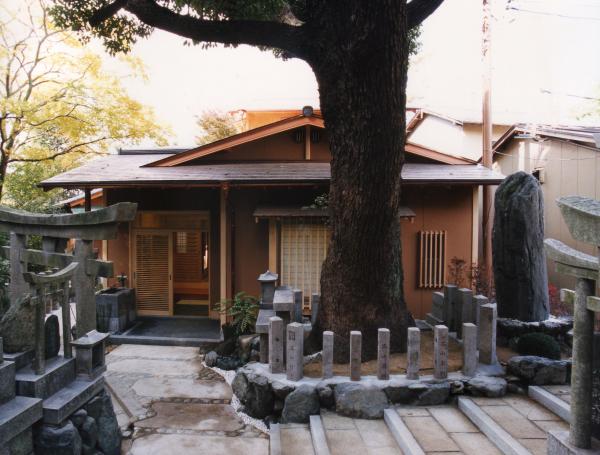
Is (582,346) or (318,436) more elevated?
(582,346)

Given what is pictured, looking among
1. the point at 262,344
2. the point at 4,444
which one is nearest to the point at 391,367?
the point at 262,344

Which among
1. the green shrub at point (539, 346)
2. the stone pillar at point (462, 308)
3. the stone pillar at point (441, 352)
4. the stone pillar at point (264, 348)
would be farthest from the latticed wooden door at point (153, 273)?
the green shrub at point (539, 346)

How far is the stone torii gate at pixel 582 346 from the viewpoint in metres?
2.82

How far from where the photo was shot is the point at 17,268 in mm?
4836

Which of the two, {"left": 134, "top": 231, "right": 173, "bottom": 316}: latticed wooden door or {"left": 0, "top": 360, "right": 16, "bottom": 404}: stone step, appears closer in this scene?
{"left": 0, "top": 360, "right": 16, "bottom": 404}: stone step

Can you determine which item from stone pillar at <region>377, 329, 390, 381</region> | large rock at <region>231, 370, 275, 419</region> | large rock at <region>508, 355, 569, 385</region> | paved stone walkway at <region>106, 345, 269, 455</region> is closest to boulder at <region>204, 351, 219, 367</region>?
paved stone walkway at <region>106, 345, 269, 455</region>

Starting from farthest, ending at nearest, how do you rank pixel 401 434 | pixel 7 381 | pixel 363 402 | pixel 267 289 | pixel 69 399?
pixel 267 289
pixel 363 402
pixel 401 434
pixel 69 399
pixel 7 381

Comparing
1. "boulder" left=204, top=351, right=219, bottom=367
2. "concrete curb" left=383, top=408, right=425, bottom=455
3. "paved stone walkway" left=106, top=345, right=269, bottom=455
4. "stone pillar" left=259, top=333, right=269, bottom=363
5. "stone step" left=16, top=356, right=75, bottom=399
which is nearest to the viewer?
"stone step" left=16, top=356, right=75, bottom=399

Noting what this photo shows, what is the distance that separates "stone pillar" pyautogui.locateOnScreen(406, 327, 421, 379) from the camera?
5.33 metres

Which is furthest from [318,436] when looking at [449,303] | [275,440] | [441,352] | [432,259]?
[432,259]

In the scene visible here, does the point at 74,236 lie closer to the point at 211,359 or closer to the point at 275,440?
the point at 275,440

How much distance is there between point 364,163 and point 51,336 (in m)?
4.44

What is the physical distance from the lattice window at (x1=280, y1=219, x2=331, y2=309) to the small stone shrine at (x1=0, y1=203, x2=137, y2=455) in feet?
16.9

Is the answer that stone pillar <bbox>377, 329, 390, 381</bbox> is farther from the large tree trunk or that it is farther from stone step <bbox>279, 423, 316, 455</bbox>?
stone step <bbox>279, 423, 316, 455</bbox>
